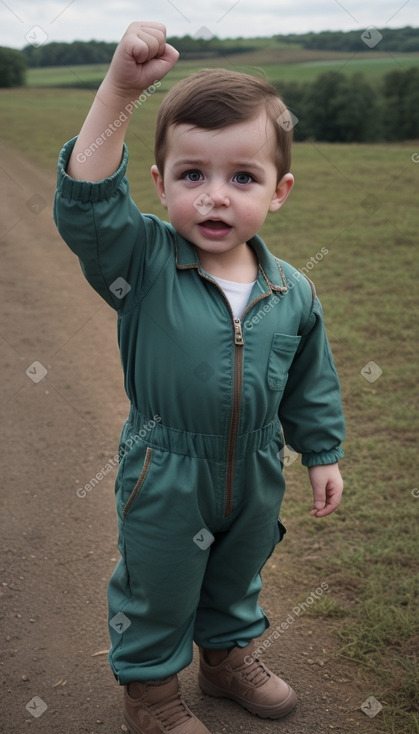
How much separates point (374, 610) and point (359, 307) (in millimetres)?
3262

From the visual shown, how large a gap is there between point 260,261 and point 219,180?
0.89 ft

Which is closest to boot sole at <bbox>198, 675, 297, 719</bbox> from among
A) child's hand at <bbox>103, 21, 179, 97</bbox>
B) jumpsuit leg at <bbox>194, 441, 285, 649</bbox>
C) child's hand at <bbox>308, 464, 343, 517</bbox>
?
jumpsuit leg at <bbox>194, 441, 285, 649</bbox>

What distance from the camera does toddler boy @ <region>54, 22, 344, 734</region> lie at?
1475mm

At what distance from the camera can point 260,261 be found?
179 centimetres

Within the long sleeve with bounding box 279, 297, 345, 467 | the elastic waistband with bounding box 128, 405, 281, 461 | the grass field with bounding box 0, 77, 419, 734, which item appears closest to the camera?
the elastic waistband with bounding box 128, 405, 281, 461

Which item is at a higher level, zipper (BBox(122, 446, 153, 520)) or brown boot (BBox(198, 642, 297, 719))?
zipper (BBox(122, 446, 153, 520))

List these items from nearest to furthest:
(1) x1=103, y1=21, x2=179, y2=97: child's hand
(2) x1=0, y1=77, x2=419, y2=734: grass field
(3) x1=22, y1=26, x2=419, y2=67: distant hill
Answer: (1) x1=103, y1=21, x2=179, y2=97: child's hand
(2) x1=0, y1=77, x2=419, y2=734: grass field
(3) x1=22, y1=26, x2=419, y2=67: distant hill

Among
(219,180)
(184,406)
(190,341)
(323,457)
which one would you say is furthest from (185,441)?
(219,180)

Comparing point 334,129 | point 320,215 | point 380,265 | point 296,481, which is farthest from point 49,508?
point 334,129

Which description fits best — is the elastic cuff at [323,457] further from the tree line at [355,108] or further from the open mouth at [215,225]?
the tree line at [355,108]

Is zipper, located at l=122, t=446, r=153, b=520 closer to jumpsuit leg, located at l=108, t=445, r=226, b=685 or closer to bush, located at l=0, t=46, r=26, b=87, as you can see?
jumpsuit leg, located at l=108, t=445, r=226, b=685

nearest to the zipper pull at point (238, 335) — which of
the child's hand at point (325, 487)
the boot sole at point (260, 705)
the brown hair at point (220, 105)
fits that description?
the brown hair at point (220, 105)

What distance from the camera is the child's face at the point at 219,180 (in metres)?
1.57

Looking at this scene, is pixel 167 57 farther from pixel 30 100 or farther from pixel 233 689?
pixel 30 100
